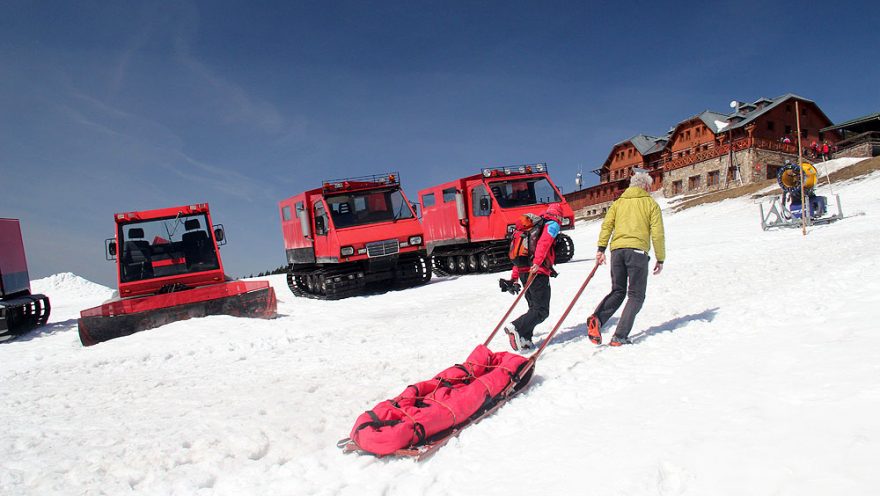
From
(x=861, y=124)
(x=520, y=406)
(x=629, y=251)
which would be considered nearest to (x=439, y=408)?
(x=520, y=406)

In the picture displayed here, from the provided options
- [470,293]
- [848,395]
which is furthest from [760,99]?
[848,395]

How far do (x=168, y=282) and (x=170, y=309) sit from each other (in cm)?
162

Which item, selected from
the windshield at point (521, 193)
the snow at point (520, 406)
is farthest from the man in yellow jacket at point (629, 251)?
the windshield at point (521, 193)

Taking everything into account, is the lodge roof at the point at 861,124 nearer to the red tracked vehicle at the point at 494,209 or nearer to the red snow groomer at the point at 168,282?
the red tracked vehicle at the point at 494,209

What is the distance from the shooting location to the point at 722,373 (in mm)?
3457

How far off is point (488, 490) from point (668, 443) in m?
0.90

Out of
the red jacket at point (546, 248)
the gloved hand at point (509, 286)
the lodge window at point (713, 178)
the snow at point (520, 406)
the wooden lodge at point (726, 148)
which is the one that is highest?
the wooden lodge at point (726, 148)

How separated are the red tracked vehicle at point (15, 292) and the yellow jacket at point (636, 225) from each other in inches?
515

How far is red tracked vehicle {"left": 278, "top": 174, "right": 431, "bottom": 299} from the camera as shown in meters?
12.9

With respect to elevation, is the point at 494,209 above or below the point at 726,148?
below

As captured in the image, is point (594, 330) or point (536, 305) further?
point (536, 305)

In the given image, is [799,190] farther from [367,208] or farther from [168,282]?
[168,282]

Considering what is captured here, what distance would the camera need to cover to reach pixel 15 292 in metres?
13.3

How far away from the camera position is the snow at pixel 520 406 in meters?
2.37
